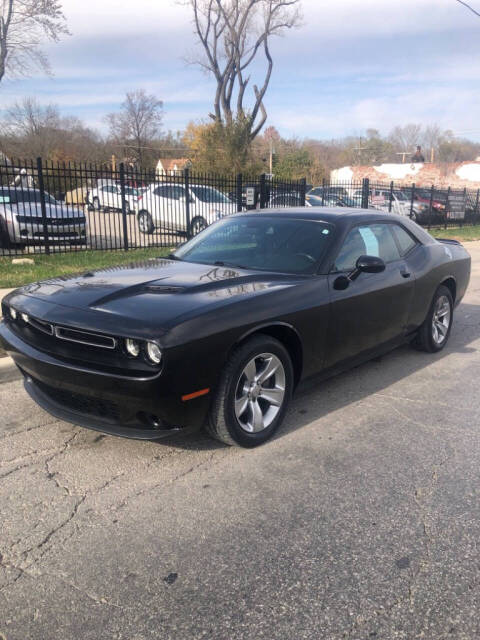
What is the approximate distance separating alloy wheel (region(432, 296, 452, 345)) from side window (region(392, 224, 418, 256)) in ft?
2.41

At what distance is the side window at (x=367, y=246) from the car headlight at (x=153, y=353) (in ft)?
5.91

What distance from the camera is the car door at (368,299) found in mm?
4016

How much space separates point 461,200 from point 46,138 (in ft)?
129

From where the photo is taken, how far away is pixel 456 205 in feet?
84.5

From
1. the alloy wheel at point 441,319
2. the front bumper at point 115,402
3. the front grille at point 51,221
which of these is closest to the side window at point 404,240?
the alloy wheel at point 441,319

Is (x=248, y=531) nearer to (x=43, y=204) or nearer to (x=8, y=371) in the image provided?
(x=8, y=371)

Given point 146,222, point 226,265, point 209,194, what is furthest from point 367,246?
point 146,222

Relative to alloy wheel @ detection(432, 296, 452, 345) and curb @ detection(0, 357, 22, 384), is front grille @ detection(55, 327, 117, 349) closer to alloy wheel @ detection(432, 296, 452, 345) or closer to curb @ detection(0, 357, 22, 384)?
curb @ detection(0, 357, 22, 384)

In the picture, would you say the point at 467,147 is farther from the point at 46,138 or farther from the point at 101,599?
the point at 101,599

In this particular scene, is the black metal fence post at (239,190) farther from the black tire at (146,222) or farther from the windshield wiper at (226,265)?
the windshield wiper at (226,265)

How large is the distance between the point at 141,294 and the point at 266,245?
4.43ft

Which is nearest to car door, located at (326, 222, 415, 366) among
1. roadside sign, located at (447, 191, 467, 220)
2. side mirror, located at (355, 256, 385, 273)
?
side mirror, located at (355, 256, 385, 273)

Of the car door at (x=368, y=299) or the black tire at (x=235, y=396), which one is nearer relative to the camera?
the black tire at (x=235, y=396)

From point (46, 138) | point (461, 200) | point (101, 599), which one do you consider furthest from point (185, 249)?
point (46, 138)
